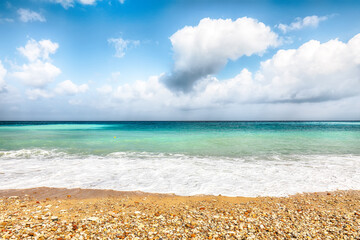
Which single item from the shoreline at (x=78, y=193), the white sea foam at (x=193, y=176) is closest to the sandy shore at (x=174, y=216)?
the shoreline at (x=78, y=193)

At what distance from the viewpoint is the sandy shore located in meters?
3.94

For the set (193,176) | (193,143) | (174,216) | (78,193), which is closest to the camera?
(174,216)

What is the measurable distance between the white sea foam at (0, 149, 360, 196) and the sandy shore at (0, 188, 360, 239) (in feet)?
2.65

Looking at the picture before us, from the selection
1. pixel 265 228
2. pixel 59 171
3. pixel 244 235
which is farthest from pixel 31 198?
pixel 265 228

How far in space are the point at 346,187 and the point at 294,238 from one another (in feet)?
19.2

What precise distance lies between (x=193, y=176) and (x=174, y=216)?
4195 millimetres

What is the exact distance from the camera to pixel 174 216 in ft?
15.7

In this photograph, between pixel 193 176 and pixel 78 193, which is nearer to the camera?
pixel 78 193

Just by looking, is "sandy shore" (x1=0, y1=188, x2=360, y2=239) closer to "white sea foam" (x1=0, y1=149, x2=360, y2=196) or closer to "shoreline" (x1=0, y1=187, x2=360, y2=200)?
"shoreline" (x1=0, y1=187, x2=360, y2=200)

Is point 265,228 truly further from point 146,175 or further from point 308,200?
point 146,175

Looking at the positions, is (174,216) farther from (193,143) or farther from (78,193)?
(193,143)

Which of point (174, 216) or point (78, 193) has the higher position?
point (174, 216)

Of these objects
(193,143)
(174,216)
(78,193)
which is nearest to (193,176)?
(174,216)

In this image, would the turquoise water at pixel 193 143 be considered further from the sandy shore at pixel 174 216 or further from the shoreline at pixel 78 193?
the sandy shore at pixel 174 216
